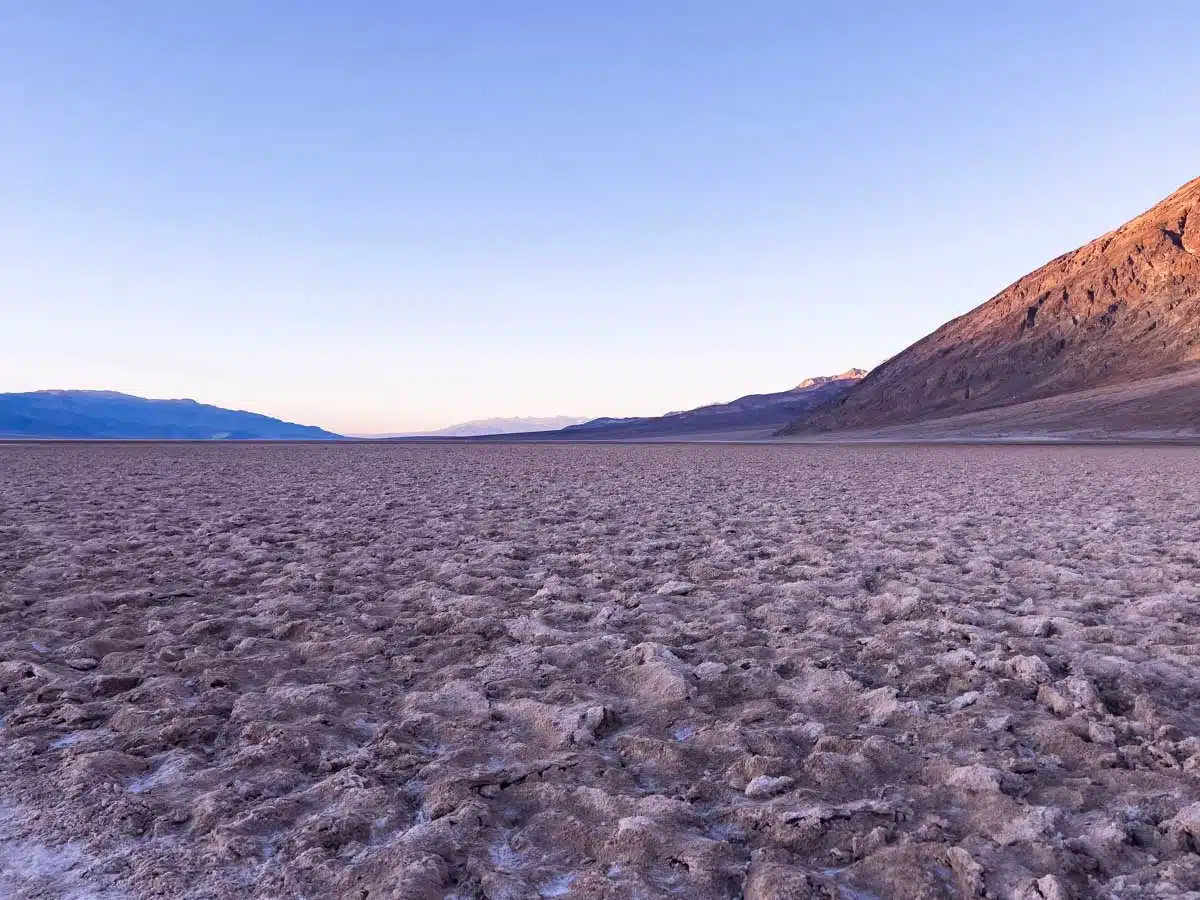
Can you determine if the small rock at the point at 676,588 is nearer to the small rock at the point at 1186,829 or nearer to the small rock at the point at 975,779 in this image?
the small rock at the point at 975,779

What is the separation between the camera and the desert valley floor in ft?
7.56

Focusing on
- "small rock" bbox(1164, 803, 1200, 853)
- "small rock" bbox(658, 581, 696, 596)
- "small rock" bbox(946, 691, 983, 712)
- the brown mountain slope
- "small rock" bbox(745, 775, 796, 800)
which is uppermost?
the brown mountain slope

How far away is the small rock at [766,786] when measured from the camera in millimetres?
2718

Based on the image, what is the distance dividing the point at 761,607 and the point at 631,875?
3.10 meters

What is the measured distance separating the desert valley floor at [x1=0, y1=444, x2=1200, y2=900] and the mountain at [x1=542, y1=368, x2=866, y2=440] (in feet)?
316

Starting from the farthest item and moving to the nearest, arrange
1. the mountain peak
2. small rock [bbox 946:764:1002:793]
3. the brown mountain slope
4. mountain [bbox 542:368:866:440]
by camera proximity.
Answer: the mountain peak → mountain [bbox 542:368:866:440] → the brown mountain slope → small rock [bbox 946:764:1002:793]

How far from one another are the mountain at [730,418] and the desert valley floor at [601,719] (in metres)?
96.3

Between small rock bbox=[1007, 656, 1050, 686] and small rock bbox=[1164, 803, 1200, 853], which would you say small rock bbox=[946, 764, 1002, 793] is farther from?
small rock bbox=[1007, 656, 1050, 686]

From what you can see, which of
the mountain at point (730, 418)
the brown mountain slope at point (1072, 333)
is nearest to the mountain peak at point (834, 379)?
the mountain at point (730, 418)

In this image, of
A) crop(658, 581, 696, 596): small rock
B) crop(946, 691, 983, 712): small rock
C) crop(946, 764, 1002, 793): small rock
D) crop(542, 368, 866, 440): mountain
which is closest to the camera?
crop(946, 764, 1002, 793): small rock

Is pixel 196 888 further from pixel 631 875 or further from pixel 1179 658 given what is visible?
pixel 1179 658

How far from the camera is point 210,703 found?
140 inches

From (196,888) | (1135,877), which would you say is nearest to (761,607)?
(1135,877)

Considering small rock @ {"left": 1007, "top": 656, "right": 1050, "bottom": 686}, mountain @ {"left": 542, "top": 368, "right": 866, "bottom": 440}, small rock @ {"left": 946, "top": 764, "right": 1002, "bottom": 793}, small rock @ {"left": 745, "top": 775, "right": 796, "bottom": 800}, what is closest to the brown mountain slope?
mountain @ {"left": 542, "top": 368, "right": 866, "bottom": 440}
